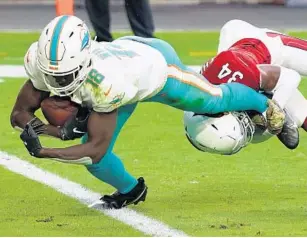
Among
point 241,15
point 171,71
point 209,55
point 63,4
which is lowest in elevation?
point 241,15

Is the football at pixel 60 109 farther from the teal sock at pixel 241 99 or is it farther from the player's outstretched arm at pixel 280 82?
the player's outstretched arm at pixel 280 82

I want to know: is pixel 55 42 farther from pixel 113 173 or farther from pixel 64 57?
pixel 113 173

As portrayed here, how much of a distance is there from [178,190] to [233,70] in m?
0.79

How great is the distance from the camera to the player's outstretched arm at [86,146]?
6.04m

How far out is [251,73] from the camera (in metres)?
6.90

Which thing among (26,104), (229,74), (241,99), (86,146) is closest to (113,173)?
(86,146)

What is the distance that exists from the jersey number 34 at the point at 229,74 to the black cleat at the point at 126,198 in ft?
2.66

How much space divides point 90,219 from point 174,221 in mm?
462

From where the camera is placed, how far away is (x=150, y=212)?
6.62m

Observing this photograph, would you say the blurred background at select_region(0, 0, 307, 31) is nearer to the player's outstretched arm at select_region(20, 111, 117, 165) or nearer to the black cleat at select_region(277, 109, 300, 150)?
the black cleat at select_region(277, 109, 300, 150)

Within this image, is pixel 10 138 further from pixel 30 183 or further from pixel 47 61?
pixel 47 61

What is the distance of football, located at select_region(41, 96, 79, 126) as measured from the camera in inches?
246

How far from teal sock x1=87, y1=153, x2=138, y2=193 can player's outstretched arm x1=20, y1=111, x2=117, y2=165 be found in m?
0.31

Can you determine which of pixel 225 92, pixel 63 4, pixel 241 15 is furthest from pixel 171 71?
pixel 241 15
